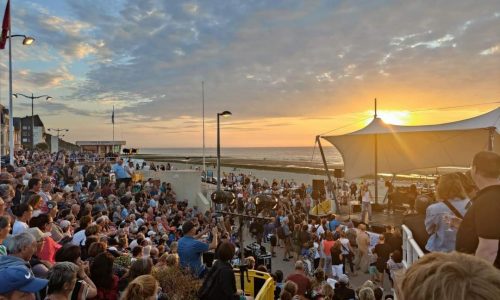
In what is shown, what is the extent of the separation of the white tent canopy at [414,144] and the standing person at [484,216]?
34.6 ft

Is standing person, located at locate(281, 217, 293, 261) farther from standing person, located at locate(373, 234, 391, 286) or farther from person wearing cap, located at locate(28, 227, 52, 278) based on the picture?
person wearing cap, located at locate(28, 227, 52, 278)

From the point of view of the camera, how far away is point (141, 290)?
3.44 m

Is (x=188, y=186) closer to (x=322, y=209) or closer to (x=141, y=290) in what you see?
(x=322, y=209)

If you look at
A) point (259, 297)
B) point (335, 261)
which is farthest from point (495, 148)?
point (259, 297)

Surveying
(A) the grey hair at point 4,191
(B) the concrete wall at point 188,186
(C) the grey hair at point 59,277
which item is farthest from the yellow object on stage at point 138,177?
(C) the grey hair at point 59,277

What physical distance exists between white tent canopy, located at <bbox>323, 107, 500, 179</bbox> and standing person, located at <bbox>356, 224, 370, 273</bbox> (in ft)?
16.3

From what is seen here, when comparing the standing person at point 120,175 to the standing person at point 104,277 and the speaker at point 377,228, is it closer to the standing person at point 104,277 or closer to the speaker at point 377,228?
the speaker at point 377,228

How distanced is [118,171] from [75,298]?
16522mm

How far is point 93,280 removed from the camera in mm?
4469

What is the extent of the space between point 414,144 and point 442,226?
15379 millimetres

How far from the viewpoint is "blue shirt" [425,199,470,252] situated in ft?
13.4

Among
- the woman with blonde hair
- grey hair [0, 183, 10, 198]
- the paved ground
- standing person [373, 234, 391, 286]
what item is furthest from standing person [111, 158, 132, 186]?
the woman with blonde hair

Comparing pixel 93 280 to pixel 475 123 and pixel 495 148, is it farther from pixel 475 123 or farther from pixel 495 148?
pixel 495 148

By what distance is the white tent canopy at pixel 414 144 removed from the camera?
14.5 metres
